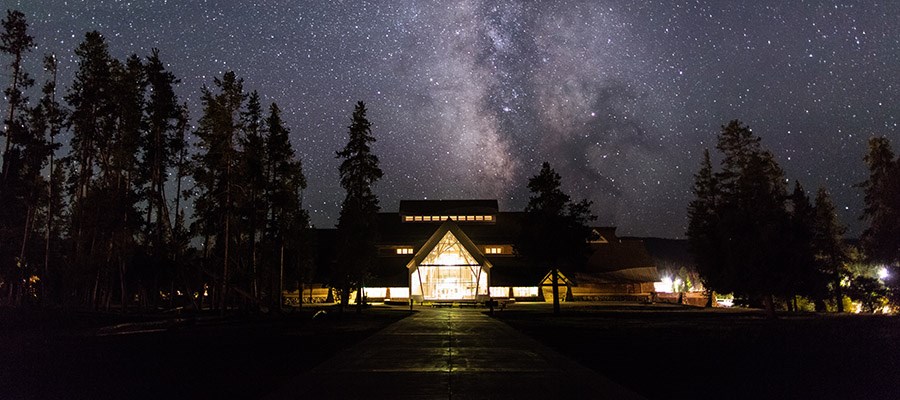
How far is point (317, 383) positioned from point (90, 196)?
141 ft

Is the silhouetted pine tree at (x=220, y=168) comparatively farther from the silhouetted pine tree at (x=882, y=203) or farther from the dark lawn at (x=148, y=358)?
the silhouetted pine tree at (x=882, y=203)

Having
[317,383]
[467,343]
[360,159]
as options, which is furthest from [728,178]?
[317,383]

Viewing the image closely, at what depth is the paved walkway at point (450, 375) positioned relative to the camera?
34.7 ft

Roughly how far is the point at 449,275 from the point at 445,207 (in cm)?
1526

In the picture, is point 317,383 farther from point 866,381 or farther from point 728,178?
point 728,178

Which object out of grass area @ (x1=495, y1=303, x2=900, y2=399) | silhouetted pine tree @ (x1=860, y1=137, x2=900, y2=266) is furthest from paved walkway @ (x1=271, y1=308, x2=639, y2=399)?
silhouetted pine tree @ (x1=860, y1=137, x2=900, y2=266)

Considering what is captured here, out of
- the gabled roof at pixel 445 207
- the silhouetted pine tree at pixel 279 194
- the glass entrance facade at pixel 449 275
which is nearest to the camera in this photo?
the silhouetted pine tree at pixel 279 194

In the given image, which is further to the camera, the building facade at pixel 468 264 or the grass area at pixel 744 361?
the building facade at pixel 468 264

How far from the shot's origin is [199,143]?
149ft

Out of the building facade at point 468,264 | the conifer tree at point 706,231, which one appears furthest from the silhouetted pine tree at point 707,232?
the building facade at point 468,264

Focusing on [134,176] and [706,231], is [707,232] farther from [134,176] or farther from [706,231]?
[134,176]

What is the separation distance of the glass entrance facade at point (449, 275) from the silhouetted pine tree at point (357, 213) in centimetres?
1764

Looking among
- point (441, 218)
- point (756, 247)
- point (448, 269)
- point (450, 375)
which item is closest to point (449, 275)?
point (448, 269)

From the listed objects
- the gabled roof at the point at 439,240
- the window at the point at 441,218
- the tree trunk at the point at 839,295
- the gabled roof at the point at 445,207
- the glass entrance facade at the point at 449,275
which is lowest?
the tree trunk at the point at 839,295
